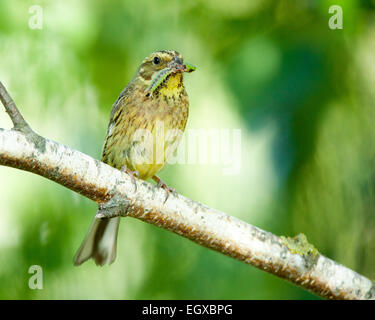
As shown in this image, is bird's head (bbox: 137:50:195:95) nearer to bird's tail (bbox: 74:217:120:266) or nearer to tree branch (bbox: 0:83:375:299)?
bird's tail (bbox: 74:217:120:266)

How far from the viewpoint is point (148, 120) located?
4133 millimetres

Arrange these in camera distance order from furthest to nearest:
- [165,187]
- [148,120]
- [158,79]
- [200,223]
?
[158,79]
[148,120]
[165,187]
[200,223]

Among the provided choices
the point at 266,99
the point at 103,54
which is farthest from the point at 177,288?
the point at 103,54

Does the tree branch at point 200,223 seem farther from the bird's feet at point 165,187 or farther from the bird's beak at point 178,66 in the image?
the bird's beak at point 178,66

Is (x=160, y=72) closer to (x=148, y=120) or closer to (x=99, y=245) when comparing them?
(x=148, y=120)

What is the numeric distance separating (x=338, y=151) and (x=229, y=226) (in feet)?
3.86

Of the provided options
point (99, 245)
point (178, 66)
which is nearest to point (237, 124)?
point (178, 66)

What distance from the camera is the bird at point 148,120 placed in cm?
411

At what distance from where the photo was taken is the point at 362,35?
3912mm

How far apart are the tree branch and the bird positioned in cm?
86

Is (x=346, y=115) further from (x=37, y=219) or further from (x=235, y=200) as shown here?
(x=37, y=219)

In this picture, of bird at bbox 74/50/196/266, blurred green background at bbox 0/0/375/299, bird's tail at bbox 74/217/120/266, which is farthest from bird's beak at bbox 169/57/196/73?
bird's tail at bbox 74/217/120/266

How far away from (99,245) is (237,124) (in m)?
1.17

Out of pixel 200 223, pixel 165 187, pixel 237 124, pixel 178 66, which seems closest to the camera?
pixel 200 223
